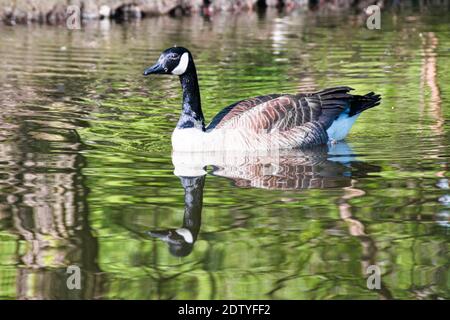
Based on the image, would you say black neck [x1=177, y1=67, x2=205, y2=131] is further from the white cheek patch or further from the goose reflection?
the goose reflection

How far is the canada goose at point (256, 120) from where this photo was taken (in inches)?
471

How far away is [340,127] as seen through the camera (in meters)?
12.7

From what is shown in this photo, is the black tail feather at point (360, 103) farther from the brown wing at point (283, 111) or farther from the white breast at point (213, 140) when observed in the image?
the white breast at point (213, 140)

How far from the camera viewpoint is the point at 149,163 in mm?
11570

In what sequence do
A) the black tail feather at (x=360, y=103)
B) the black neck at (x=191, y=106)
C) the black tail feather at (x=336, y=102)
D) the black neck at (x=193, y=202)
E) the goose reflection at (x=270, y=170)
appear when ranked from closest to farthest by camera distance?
the black neck at (x=193, y=202) < the goose reflection at (x=270, y=170) < the black neck at (x=191, y=106) < the black tail feather at (x=336, y=102) < the black tail feather at (x=360, y=103)

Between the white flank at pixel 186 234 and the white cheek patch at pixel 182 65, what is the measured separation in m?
3.60

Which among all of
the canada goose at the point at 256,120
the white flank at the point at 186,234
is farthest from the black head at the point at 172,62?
the white flank at the point at 186,234

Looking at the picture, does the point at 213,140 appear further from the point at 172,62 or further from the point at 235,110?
the point at 172,62

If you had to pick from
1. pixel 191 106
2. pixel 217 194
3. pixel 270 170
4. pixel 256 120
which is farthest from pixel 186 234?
pixel 191 106

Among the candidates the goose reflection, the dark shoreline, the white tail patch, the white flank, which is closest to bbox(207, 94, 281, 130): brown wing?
the goose reflection

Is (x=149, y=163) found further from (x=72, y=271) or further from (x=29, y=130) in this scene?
(x=72, y=271)

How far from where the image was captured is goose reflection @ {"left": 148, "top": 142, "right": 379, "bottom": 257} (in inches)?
402

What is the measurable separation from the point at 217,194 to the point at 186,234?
1370 millimetres
